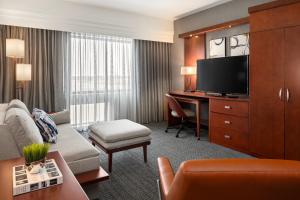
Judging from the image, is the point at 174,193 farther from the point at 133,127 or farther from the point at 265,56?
the point at 265,56

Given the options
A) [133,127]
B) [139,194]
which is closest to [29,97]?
[133,127]

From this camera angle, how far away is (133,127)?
9.71ft

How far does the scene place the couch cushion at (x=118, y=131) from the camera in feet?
8.84

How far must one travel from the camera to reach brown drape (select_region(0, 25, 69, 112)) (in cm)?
378

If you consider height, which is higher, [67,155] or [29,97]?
[29,97]

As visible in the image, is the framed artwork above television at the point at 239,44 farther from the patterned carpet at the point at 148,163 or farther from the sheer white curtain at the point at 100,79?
the sheer white curtain at the point at 100,79

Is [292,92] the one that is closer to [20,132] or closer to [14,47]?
[20,132]

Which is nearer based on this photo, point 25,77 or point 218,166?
point 218,166

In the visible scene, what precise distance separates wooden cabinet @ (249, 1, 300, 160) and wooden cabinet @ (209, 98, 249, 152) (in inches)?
6.5

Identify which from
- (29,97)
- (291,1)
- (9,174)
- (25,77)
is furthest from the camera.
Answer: (29,97)

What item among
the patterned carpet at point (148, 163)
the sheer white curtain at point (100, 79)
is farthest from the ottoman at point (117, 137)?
the sheer white curtain at point (100, 79)

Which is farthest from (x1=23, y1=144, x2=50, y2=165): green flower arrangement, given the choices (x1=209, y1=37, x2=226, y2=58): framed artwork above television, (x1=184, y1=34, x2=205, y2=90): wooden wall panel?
(x1=184, y1=34, x2=205, y2=90): wooden wall panel

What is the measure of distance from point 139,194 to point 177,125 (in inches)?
121

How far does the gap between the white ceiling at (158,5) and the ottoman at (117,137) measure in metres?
2.61
